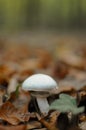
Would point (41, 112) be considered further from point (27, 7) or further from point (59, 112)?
point (27, 7)

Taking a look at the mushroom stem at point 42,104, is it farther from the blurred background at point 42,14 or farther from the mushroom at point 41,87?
the blurred background at point 42,14

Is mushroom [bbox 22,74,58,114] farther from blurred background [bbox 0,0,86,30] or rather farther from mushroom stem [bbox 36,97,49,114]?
blurred background [bbox 0,0,86,30]

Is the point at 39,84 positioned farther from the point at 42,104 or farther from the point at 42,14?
the point at 42,14

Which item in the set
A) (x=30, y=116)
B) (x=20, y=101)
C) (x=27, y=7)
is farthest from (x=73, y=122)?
(x=27, y=7)

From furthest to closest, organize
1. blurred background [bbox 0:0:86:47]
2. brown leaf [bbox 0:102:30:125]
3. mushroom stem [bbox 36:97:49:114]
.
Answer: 1. blurred background [bbox 0:0:86:47]
2. mushroom stem [bbox 36:97:49:114]
3. brown leaf [bbox 0:102:30:125]

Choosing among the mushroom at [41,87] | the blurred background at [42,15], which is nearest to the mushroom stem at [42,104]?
the mushroom at [41,87]

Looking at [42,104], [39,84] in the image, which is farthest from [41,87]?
[42,104]

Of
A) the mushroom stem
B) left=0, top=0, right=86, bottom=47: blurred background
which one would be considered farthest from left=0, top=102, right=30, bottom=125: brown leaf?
left=0, top=0, right=86, bottom=47: blurred background
